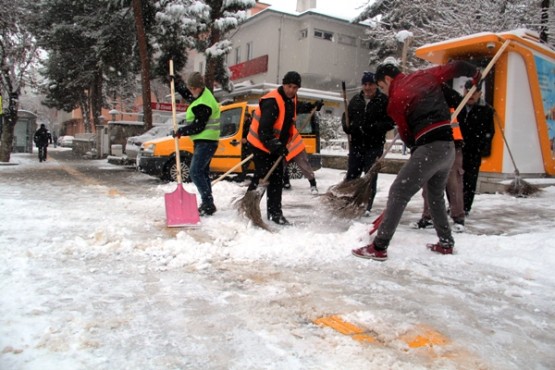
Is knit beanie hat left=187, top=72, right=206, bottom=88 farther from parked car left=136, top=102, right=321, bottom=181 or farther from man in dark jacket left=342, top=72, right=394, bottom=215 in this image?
parked car left=136, top=102, right=321, bottom=181

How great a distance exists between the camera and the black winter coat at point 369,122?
5.52 m

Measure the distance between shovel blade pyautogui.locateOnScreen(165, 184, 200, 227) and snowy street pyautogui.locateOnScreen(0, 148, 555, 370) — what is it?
0.52 ft

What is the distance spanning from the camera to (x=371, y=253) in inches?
150

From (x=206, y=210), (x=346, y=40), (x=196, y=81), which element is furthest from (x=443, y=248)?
(x=346, y=40)

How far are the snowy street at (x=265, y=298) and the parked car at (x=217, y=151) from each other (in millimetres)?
4403

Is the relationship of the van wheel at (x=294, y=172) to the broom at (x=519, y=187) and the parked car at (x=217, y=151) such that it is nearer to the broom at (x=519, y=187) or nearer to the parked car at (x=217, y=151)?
the parked car at (x=217, y=151)

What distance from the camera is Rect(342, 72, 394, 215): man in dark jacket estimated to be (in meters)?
5.49

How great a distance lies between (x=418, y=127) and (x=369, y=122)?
1863 mm

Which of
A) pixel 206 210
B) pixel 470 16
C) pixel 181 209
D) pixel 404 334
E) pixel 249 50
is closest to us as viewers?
pixel 404 334

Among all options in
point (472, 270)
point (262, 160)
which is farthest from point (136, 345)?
point (262, 160)

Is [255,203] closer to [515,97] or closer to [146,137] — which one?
[515,97]

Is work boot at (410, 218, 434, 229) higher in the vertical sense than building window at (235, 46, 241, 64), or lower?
lower

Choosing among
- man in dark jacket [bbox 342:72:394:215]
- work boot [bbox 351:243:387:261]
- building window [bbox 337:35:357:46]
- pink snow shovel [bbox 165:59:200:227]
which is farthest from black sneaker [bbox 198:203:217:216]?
building window [bbox 337:35:357:46]

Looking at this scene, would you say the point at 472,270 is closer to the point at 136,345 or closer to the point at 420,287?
the point at 420,287
